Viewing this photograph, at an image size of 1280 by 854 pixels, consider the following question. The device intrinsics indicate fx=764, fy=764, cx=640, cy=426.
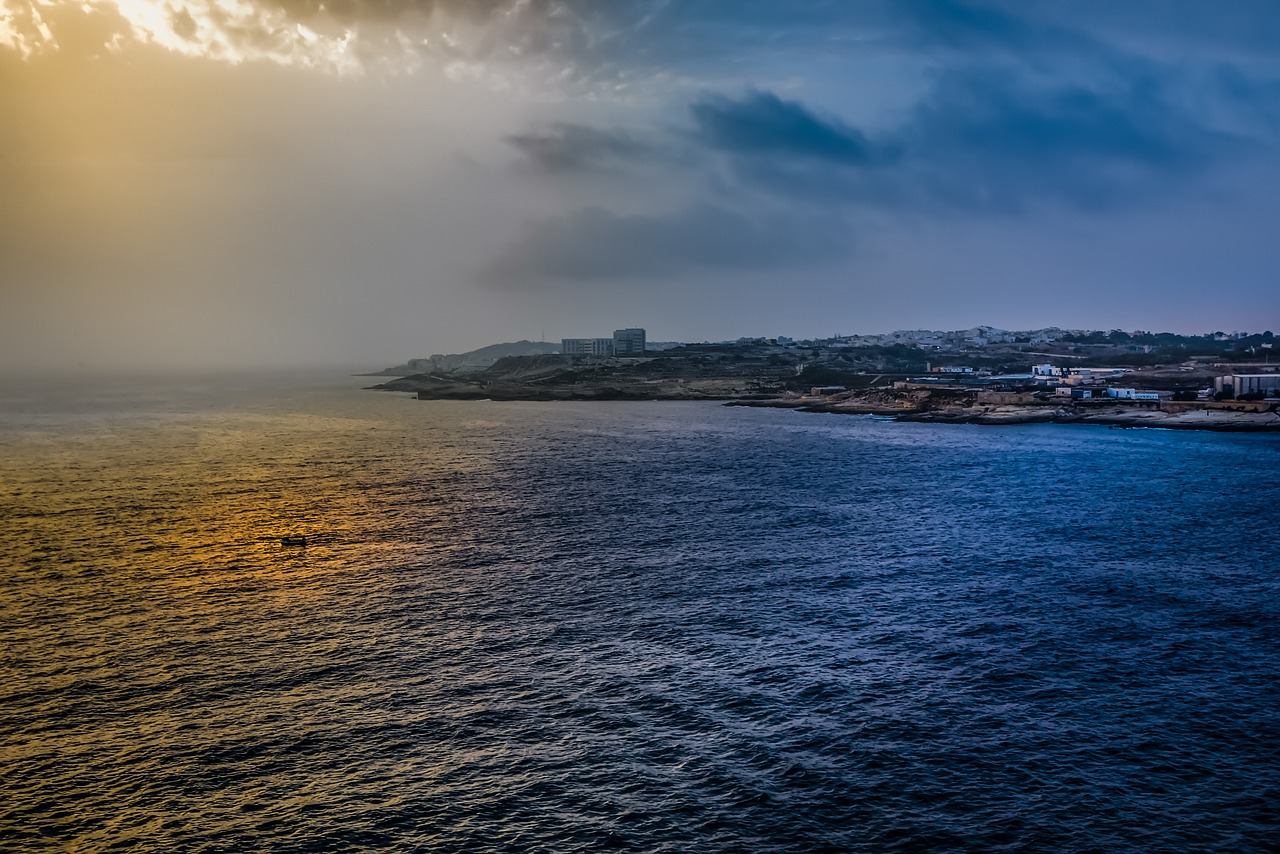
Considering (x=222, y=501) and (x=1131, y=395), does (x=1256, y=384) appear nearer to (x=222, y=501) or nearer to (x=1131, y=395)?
(x=1131, y=395)

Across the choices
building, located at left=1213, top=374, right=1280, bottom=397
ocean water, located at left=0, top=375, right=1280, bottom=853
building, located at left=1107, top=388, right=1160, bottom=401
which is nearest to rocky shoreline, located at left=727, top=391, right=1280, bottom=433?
building, located at left=1107, top=388, right=1160, bottom=401

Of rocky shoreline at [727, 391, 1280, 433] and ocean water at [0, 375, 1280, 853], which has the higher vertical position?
rocky shoreline at [727, 391, 1280, 433]

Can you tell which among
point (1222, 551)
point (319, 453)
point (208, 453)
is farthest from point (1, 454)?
point (1222, 551)

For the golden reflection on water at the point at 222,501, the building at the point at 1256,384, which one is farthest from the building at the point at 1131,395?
the golden reflection on water at the point at 222,501

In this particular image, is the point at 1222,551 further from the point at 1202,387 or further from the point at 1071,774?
the point at 1202,387

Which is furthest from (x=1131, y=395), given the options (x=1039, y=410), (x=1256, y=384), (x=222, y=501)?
(x=222, y=501)

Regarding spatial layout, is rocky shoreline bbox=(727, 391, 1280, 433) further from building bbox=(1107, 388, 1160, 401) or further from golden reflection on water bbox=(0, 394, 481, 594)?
golden reflection on water bbox=(0, 394, 481, 594)

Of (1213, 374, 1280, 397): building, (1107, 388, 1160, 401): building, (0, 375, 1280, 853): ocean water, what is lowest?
(0, 375, 1280, 853): ocean water

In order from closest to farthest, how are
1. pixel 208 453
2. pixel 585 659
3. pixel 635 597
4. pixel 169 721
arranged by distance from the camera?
pixel 169 721
pixel 585 659
pixel 635 597
pixel 208 453
